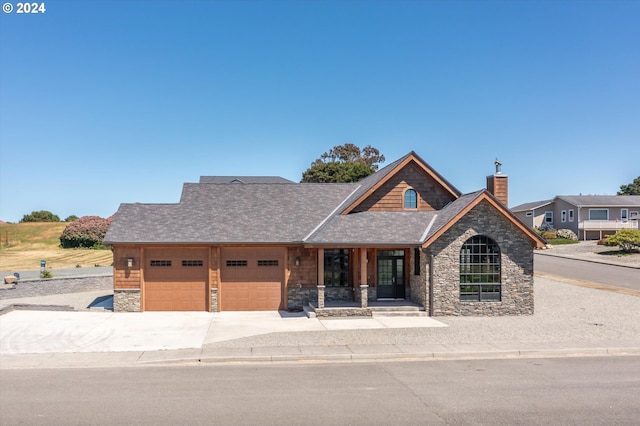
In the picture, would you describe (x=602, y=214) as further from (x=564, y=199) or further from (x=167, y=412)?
(x=167, y=412)

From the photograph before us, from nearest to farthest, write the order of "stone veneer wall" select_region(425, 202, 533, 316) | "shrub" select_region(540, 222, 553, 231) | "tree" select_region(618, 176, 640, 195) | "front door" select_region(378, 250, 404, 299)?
"stone veneer wall" select_region(425, 202, 533, 316) < "front door" select_region(378, 250, 404, 299) < "shrub" select_region(540, 222, 553, 231) < "tree" select_region(618, 176, 640, 195)

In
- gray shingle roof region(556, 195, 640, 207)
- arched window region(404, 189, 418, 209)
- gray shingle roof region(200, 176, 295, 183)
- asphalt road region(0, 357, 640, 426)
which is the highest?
gray shingle roof region(200, 176, 295, 183)

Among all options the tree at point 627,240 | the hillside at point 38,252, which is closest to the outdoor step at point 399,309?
the hillside at point 38,252

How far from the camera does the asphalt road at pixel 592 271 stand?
3157cm

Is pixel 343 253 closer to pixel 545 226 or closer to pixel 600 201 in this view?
pixel 600 201

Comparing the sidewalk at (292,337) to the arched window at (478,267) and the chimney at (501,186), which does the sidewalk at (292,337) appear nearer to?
the arched window at (478,267)

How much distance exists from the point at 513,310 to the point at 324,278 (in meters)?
7.95

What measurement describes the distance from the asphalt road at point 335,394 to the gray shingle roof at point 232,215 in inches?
375

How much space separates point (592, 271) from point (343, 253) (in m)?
23.0

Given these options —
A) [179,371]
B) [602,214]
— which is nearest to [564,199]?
[602,214]

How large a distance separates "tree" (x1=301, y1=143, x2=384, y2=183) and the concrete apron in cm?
4720

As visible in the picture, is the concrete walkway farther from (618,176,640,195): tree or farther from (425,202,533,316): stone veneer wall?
(618,176,640,195): tree

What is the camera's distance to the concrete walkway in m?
14.1

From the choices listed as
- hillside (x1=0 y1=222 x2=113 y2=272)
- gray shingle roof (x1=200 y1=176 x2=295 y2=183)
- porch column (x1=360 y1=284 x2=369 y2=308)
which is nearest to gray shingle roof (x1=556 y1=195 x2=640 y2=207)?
gray shingle roof (x1=200 y1=176 x2=295 y2=183)
